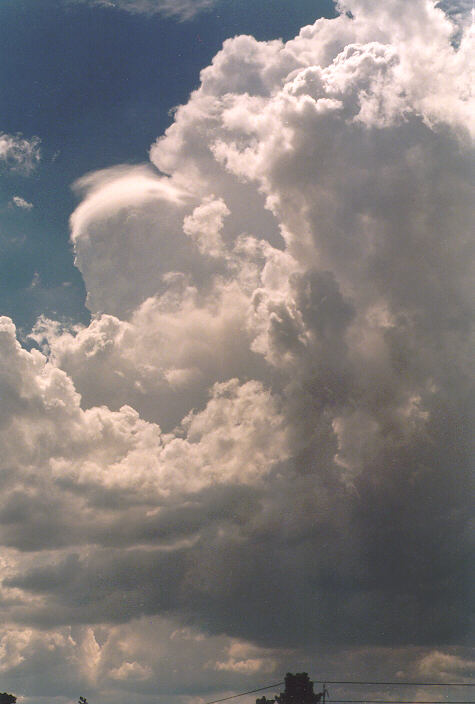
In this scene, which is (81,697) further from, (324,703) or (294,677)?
(324,703)

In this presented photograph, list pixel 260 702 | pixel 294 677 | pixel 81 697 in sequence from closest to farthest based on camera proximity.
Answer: pixel 260 702, pixel 294 677, pixel 81 697

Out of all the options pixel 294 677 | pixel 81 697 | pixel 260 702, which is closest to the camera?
pixel 260 702

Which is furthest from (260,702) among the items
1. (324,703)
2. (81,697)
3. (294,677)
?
(81,697)

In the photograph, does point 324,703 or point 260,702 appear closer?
point 324,703

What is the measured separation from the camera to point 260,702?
158m

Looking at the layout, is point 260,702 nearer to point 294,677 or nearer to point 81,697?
point 294,677

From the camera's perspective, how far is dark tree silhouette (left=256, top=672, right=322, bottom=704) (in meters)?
168

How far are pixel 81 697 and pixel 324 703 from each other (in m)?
105

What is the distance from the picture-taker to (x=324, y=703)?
12038cm

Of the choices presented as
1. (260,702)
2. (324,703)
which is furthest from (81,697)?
(324,703)

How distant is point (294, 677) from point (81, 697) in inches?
2697

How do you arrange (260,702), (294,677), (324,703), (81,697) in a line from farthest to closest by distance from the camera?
(81,697), (294,677), (260,702), (324,703)

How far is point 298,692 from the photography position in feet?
552

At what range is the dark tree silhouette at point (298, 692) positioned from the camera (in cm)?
16762
